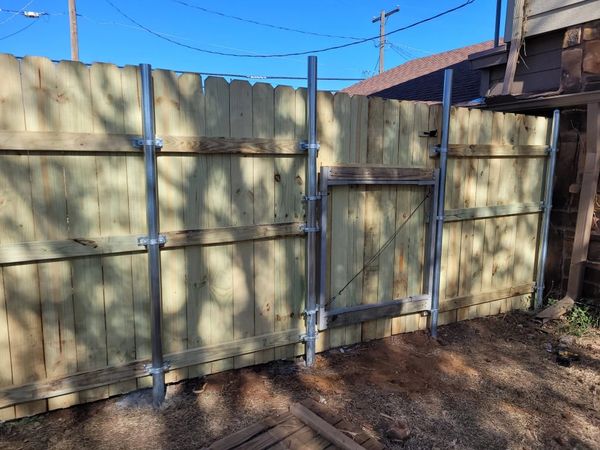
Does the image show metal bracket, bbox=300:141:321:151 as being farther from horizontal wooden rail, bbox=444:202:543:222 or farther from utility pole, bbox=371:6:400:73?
utility pole, bbox=371:6:400:73

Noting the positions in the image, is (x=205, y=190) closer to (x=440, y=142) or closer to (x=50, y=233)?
(x=50, y=233)

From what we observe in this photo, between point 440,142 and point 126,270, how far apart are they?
2.59 metres

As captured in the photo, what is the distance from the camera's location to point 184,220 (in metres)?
2.62

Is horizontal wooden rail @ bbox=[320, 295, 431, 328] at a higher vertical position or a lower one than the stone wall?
lower

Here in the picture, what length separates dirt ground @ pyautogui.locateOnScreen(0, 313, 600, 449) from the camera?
92.0 inches

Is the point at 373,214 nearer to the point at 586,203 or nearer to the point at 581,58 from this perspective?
the point at 586,203

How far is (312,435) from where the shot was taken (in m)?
2.27

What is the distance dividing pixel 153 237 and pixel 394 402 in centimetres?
182

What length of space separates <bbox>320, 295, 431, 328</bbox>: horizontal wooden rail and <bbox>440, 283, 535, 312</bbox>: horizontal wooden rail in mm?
314

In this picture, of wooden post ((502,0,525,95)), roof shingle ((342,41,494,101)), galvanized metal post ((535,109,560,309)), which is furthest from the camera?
roof shingle ((342,41,494,101))

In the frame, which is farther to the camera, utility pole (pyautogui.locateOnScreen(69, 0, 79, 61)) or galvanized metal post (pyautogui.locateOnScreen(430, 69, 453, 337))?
utility pole (pyautogui.locateOnScreen(69, 0, 79, 61))

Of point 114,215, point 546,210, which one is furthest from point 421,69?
point 114,215

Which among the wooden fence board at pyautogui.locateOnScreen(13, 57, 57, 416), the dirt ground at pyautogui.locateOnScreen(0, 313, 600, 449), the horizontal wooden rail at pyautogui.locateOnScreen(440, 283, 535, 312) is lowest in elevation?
the dirt ground at pyautogui.locateOnScreen(0, 313, 600, 449)

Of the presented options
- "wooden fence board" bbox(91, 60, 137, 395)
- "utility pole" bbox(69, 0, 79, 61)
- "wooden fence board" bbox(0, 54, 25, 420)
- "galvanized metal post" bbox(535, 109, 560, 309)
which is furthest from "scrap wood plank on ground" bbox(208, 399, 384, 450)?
"utility pole" bbox(69, 0, 79, 61)
